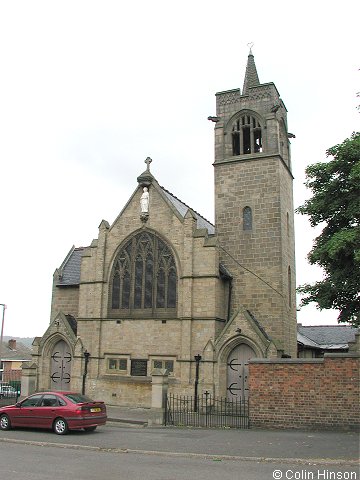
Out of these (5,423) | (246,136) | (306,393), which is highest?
(246,136)

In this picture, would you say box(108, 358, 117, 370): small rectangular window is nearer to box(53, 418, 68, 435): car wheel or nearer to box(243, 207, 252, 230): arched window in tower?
box(243, 207, 252, 230): arched window in tower

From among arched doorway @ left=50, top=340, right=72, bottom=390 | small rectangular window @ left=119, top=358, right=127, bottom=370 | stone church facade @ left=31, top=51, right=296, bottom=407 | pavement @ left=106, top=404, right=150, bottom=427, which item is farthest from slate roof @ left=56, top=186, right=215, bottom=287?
pavement @ left=106, top=404, right=150, bottom=427

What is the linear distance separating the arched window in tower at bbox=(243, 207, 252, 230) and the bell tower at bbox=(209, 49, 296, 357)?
0.18 feet

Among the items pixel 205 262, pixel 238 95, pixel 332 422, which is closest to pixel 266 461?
pixel 332 422

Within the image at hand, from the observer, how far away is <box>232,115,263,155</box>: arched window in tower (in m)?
29.0

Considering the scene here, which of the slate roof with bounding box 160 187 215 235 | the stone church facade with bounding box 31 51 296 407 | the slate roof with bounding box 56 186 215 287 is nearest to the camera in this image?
the stone church facade with bounding box 31 51 296 407

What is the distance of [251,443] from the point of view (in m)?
14.4

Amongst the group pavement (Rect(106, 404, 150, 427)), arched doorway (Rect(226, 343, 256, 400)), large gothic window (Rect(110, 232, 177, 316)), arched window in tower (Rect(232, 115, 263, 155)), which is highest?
arched window in tower (Rect(232, 115, 263, 155))

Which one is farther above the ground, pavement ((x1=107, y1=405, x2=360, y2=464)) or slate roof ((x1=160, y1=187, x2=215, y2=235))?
slate roof ((x1=160, y1=187, x2=215, y2=235))

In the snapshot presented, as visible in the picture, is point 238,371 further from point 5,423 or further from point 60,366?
point 5,423

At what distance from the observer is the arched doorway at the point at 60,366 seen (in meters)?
28.3

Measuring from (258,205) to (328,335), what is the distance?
2253 centimetres

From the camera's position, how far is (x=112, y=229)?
28.4 metres

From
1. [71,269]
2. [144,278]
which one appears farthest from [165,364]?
[71,269]
